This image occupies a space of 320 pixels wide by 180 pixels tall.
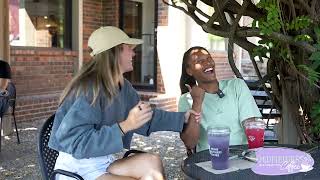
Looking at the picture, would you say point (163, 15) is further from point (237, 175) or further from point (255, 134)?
point (237, 175)

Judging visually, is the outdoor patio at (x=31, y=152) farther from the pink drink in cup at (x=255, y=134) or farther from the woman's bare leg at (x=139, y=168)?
the pink drink in cup at (x=255, y=134)

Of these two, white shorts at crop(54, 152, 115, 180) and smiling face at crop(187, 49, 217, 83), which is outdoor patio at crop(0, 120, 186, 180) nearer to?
smiling face at crop(187, 49, 217, 83)

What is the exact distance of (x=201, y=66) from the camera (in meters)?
2.87

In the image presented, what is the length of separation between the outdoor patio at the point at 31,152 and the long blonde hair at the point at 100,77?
6.21 ft

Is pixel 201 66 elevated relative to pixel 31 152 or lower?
elevated

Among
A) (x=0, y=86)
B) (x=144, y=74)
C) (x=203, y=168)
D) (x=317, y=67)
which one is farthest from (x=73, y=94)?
(x=144, y=74)

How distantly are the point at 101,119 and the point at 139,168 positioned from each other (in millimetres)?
293

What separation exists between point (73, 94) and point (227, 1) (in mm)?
1362

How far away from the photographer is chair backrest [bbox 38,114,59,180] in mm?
2443

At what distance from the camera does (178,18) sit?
852cm

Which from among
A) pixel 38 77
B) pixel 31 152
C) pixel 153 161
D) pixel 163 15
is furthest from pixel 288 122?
pixel 163 15

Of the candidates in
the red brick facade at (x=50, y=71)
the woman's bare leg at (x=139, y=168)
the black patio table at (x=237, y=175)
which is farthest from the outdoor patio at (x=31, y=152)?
the black patio table at (x=237, y=175)

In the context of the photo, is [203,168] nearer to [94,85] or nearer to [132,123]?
[132,123]

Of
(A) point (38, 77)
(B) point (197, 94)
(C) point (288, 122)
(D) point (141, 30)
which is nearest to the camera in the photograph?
(B) point (197, 94)
